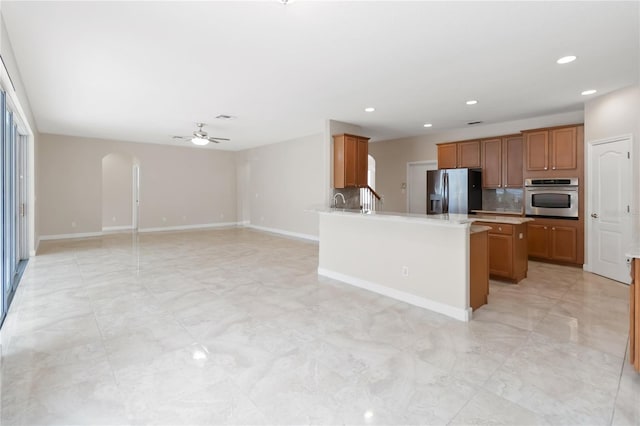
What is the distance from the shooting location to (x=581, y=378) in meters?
2.18

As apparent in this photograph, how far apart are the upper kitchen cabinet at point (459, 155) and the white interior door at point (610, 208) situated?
1888 millimetres

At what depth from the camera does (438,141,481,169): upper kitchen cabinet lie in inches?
253

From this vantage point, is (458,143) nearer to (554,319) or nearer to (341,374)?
(554,319)

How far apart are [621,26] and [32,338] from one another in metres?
5.74

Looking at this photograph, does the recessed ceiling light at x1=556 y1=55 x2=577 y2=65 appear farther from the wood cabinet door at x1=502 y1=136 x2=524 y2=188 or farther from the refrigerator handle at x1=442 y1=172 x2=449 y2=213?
the refrigerator handle at x1=442 y1=172 x2=449 y2=213

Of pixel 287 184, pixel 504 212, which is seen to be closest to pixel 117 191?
pixel 287 184

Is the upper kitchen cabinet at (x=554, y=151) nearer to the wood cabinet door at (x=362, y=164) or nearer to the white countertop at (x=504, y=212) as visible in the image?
the white countertop at (x=504, y=212)

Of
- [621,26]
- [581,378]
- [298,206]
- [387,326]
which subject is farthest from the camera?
[298,206]

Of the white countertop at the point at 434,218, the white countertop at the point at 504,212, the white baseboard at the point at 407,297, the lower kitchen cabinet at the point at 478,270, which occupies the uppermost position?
the white countertop at the point at 504,212

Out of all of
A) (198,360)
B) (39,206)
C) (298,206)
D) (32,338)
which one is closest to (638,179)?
(198,360)

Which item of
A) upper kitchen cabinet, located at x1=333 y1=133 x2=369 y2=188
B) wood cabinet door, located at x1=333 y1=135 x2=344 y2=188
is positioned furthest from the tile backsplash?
wood cabinet door, located at x1=333 y1=135 x2=344 y2=188

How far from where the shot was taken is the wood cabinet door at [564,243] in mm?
5168

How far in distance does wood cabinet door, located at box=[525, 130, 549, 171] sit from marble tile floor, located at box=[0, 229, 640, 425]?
6.90ft

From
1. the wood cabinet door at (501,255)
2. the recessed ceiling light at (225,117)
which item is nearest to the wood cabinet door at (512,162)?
the wood cabinet door at (501,255)
